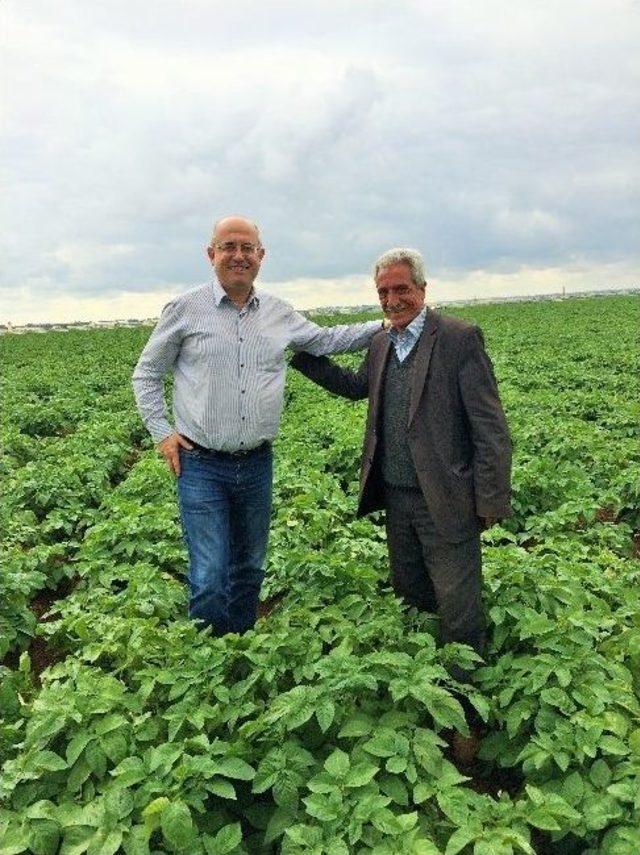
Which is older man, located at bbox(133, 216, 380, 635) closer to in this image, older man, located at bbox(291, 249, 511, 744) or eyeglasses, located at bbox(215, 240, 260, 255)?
eyeglasses, located at bbox(215, 240, 260, 255)

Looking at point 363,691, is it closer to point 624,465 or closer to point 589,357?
point 624,465

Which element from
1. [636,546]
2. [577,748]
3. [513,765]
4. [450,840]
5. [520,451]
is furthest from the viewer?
[520,451]

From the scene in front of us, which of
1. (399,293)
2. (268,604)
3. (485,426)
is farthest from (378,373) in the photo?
(268,604)

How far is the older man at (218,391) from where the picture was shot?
4.05 metres

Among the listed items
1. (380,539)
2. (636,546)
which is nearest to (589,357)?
(636,546)

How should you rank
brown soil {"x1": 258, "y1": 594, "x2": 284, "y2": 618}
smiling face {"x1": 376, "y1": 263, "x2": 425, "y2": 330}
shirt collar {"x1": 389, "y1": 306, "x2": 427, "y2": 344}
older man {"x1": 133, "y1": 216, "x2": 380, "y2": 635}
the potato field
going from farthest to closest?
brown soil {"x1": 258, "y1": 594, "x2": 284, "y2": 618} → older man {"x1": 133, "y1": 216, "x2": 380, "y2": 635} → shirt collar {"x1": 389, "y1": 306, "x2": 427, "y2": 344} → smiling face {"x1": 376, "y1": 263, "x2": 425, "y2": 330} → the potato field

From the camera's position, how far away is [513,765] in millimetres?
3516

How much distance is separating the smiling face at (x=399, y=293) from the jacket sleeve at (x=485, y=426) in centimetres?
30

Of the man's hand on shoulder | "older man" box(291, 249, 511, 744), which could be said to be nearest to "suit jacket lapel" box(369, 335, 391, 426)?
"older man" box(291, 249, 511, 744)

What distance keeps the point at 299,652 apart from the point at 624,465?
230 inches

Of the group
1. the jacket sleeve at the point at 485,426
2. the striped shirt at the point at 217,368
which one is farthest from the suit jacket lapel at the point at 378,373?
the jacket sleeve at the point at 485,426

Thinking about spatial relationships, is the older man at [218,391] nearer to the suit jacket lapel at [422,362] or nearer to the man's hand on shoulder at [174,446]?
the man's hand on shoulder at [174,446]

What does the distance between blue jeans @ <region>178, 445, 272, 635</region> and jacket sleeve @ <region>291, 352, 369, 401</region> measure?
0.52m

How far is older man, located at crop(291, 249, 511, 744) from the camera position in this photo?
142 inches
